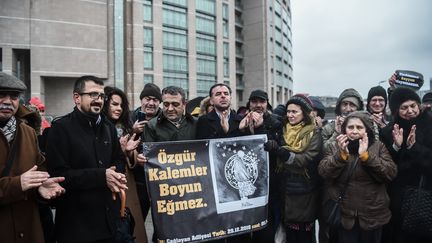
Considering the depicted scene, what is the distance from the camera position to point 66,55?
134ft

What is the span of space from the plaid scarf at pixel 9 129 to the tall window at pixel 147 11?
4876 cm

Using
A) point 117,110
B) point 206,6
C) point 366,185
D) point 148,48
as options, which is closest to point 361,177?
point 366,185

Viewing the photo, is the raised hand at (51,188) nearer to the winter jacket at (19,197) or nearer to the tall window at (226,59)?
the winter jacket at (19,197)

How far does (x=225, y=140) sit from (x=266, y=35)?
62.6 meters

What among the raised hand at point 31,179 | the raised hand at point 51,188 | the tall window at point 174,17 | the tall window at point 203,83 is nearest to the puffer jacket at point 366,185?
the raised hand at point 51,188

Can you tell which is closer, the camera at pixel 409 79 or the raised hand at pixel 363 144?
the raised hand at pixel 363 144

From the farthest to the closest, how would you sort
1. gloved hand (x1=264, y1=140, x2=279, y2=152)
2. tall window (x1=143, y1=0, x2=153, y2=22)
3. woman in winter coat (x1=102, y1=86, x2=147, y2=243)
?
tall window (x1=143, y1=0, x2=153, y2=22)
gloved hand (x1=264, y1=140, x2=279, y2=152)
woman in winter coat (x1=102, y1=86, x2=147, y2=243)

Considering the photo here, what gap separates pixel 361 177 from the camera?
12.8 feet

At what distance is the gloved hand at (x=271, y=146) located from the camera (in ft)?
14.1

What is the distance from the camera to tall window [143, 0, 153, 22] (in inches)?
1931

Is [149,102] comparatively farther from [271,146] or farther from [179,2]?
[179,2]

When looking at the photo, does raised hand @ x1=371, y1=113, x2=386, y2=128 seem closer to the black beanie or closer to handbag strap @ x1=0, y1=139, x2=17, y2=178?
the black beanie

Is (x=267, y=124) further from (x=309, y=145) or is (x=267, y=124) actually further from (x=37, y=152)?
(x=37, y=152)

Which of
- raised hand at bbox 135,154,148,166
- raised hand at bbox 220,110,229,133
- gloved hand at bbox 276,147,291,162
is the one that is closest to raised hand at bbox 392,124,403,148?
gloved hand at bbox 276,147,291,162
